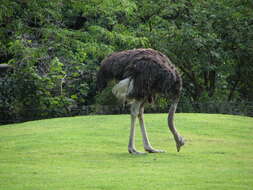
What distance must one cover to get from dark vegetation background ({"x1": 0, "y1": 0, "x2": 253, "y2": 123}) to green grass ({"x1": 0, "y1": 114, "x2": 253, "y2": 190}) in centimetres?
319

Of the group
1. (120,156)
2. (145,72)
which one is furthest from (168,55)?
(120,156)

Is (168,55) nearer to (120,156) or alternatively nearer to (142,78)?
(142,78)

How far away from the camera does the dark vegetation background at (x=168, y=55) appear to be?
22.8m

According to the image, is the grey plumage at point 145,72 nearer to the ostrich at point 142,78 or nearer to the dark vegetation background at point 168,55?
the ostrich at point 142,78

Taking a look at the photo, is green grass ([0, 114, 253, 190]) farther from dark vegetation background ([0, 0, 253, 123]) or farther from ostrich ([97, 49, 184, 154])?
dark vegetation background ([0, 0, 253, 123])

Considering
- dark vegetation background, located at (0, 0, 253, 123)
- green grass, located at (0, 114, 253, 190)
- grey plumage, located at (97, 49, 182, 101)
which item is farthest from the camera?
dark vegetation background, located at (0, 0, 253, 123)

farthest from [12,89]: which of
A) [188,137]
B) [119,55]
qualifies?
[119,55]

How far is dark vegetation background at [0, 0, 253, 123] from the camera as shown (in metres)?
22.8

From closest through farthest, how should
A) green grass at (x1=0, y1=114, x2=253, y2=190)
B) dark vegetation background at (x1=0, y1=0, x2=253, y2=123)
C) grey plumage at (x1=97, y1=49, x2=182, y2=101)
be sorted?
green grass at (x1=0, y1=114, x2=253, y2=190), grey plumage at (x1=97, y1=49, x2=182, y2=101), dark vegetation background at (x1=0, y1=0, x2=253, y2=123)

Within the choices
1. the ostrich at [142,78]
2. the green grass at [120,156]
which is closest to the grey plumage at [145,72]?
the ostrich at [142,78]

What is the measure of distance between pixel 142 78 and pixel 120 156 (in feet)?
5.52

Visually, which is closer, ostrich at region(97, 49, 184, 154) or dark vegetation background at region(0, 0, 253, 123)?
ostrich at region(97, 49, 184, 154)

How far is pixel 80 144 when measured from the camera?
1418cm

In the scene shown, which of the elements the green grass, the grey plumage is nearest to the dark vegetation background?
the green grass
